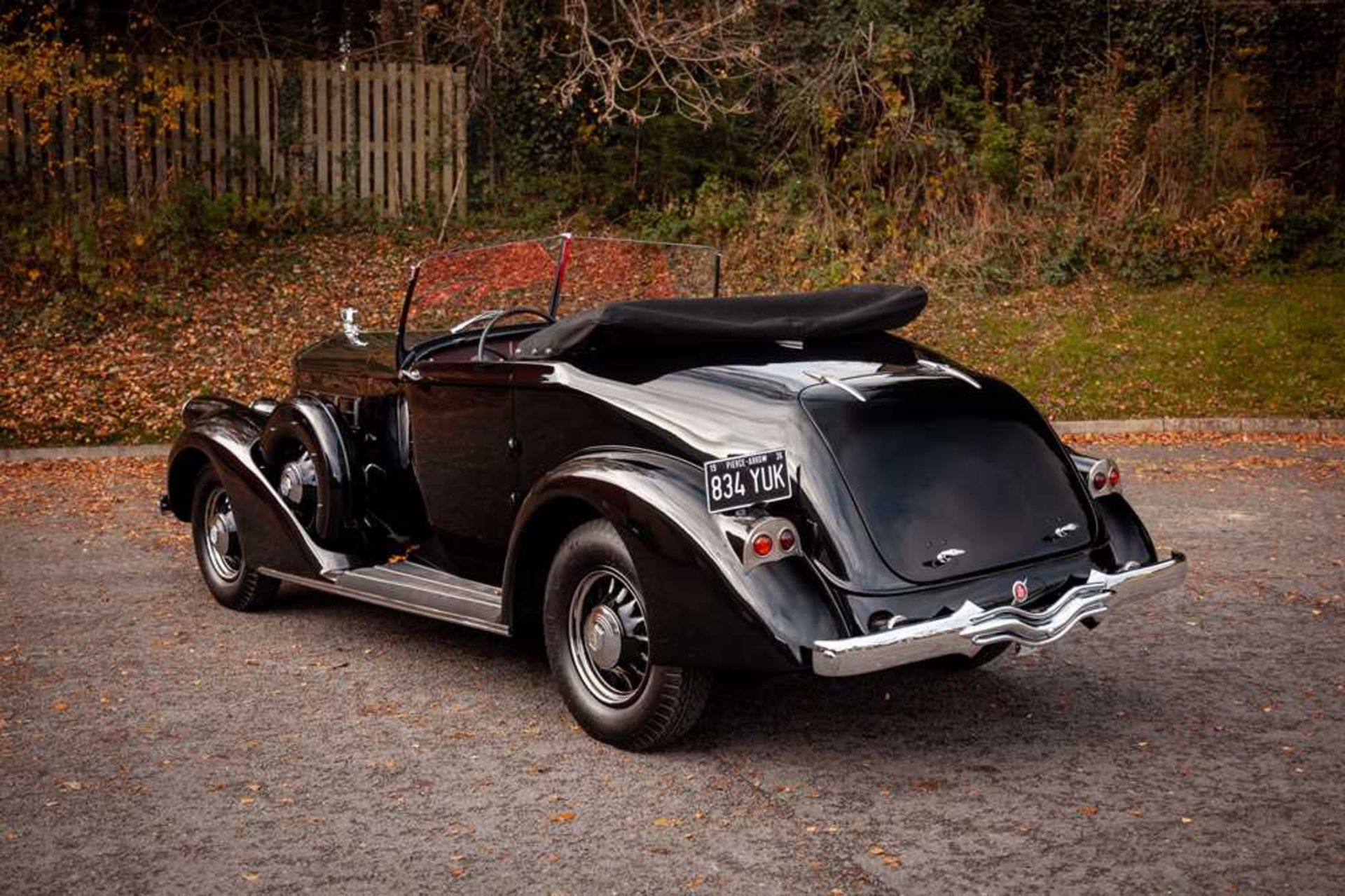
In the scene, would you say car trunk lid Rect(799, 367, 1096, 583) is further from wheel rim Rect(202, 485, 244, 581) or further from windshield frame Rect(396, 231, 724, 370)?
wheel rim Rect(202, 485, 244, 581)

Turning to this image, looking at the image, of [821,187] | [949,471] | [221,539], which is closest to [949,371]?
[949,471]

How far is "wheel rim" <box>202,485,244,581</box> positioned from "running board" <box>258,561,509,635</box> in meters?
0.70

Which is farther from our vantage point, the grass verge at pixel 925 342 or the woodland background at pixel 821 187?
the woodland background at pixel 821 187

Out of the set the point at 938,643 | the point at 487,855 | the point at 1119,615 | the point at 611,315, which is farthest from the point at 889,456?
the point at 1119,615

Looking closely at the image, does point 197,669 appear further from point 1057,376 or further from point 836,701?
point 1057,376

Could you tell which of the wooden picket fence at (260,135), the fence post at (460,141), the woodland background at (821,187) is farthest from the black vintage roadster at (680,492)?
the fence post at (460,141)

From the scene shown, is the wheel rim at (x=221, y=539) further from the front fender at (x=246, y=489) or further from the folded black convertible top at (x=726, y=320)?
the folded black convertible top at (x=726, y=320)

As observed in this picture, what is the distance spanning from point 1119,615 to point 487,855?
11.9ft

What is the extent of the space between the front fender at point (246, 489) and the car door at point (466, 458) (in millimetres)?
550

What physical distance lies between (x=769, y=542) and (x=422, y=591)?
1.80 metres

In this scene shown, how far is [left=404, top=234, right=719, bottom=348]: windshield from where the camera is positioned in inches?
239

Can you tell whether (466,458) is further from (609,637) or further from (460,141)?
(460,141)

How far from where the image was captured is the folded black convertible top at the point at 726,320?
4945 mm

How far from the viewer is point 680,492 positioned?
452 centimetres
